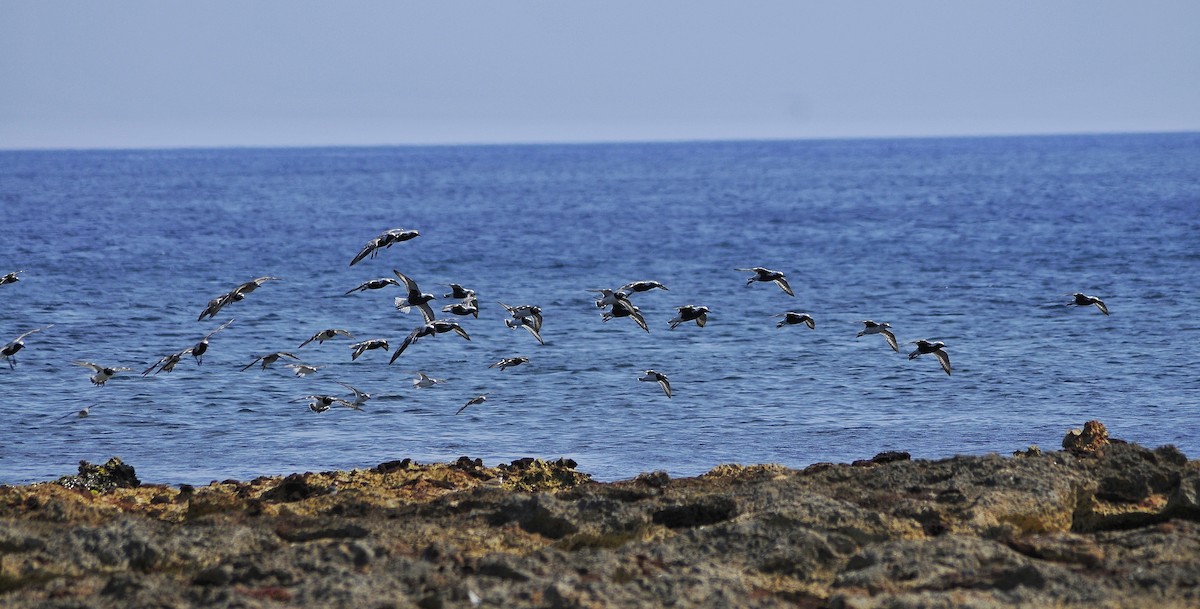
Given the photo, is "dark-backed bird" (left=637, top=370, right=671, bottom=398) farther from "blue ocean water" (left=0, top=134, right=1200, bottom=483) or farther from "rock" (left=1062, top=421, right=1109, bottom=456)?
"rock" (left=1062, top=421, right=1109, bottom=456)

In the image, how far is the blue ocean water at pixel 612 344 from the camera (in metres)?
25.3

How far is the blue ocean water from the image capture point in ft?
83.1

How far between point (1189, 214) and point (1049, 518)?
271ft

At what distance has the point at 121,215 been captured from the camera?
10238cm

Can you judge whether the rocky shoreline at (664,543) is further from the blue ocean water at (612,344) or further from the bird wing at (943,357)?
the bird wing at (943,357)

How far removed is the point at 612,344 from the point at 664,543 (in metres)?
24.6

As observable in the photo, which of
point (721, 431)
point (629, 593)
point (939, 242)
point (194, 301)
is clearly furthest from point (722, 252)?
point (629, 593)

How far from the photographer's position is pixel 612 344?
37844 millimetres

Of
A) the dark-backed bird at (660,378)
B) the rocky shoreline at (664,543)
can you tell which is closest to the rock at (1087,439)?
the rocky shoreline at (664,543)

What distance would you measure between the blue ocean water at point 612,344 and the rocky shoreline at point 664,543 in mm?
6783

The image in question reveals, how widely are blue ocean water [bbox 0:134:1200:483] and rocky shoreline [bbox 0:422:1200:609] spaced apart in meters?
6.78

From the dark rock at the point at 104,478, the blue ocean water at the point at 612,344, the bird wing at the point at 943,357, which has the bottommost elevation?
the blue ocean water at the point at 612,344

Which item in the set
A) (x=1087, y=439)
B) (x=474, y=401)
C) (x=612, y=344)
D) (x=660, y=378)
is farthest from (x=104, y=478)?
(x=612, y=344)

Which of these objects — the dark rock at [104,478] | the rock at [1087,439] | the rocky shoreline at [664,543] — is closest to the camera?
the rocky shoreline at [664,543]
